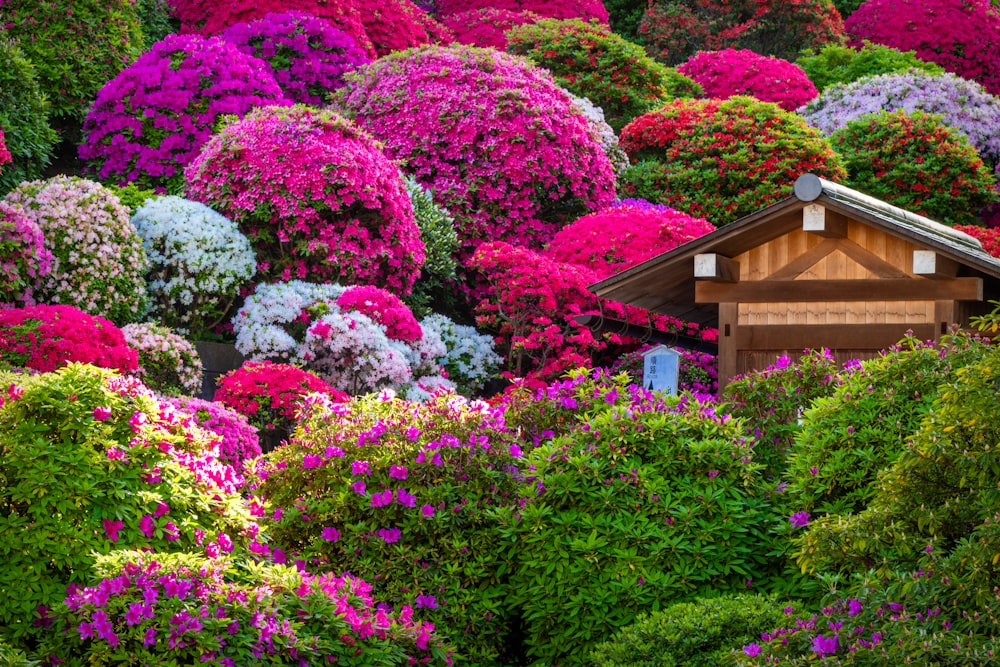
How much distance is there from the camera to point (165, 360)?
39.2 ft

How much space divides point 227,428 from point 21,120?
7.96m

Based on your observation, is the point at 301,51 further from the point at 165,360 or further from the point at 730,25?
the point at 730,25

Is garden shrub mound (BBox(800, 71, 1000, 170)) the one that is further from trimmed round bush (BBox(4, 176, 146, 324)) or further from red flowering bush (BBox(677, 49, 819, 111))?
trimmed round bush (BBox(4, 176, 146, 324))

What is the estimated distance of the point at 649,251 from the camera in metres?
15.8

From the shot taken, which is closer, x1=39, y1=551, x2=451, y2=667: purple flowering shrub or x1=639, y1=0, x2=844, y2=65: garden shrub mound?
x1=39, y1=551, x2=451, y2=667: purple flowering shrub

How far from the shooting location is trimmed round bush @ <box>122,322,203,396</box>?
467 inches

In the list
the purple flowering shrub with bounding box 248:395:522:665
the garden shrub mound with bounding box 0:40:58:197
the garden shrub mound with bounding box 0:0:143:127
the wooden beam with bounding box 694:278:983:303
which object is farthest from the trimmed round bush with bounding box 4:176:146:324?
the garden shrub mound with bounding box 0:0:143:127

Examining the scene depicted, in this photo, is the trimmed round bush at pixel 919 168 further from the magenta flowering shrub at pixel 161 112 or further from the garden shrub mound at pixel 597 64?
the magenta flowering shrub at pixel 161 112

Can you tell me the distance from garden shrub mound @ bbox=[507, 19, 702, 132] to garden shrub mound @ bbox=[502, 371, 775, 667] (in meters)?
16.2

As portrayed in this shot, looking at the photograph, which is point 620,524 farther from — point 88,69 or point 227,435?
point 88,69

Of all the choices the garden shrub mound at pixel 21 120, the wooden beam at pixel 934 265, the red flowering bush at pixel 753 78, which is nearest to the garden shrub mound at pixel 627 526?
the wooden beam at pixel 934 265


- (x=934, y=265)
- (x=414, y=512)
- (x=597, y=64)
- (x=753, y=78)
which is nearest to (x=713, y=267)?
(x=934, y=265)

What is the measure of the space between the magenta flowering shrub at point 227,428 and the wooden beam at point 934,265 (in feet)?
18.0

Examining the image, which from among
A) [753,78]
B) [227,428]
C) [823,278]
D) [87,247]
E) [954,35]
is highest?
[954,35]
